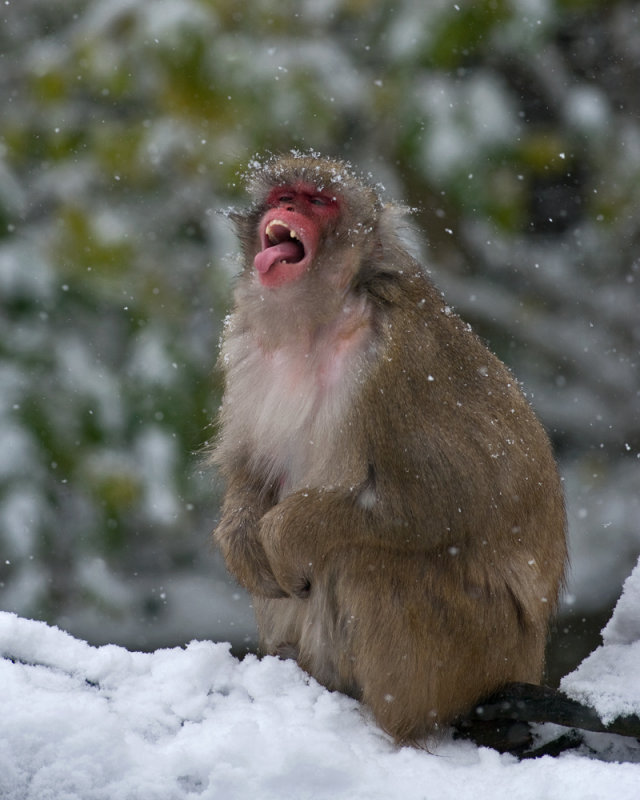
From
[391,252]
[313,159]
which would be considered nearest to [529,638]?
[391,252]

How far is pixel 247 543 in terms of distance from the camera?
10.8ft

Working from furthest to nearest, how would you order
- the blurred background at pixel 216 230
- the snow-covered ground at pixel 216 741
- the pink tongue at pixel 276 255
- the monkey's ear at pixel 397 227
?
the blurred background at pixel 216 230 → the monkey's ear at pixel 397 227 → the pink tongue at pixel 276 255 → the snow-covered ground at pixel 216 741

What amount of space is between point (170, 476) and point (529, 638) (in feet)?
6.01

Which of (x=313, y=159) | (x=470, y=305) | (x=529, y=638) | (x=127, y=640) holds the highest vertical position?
(x=470, y=305)

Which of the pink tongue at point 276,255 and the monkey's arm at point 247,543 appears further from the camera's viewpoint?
the monkey's arm at point 247,543

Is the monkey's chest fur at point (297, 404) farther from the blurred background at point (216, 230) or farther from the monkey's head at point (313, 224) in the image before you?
the blurred background at point (216, 230)

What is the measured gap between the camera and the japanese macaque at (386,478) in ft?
9.84

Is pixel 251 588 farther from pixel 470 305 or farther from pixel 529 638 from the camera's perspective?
pixel 470 305

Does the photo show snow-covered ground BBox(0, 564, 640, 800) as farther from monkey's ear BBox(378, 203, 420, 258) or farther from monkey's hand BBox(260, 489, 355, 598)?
monkey's ear BBox(378, 203, 420, 258)

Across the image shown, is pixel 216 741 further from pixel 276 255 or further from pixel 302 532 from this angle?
pixel 276 255

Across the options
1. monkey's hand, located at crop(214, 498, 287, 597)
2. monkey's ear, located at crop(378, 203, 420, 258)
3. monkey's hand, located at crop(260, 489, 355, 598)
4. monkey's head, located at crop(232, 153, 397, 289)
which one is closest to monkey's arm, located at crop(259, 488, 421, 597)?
monkey's hand, located at crop(260, 489, 355, 598)

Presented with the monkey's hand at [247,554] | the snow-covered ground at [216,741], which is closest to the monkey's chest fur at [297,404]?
the monkey's hand at [247,554]

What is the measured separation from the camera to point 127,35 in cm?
451

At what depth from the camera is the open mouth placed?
2.99 meters
